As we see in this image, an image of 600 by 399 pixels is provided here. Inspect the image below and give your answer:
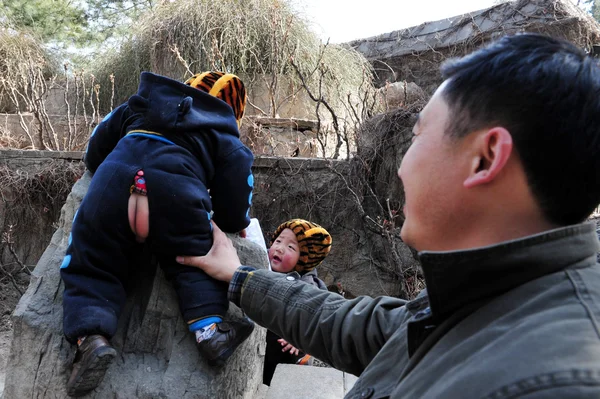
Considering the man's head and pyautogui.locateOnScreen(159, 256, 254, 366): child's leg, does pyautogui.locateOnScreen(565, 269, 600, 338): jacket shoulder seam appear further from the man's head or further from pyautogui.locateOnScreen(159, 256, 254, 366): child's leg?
pyautogui.locateOnScreen(159, 256, 254, 366): child's leg

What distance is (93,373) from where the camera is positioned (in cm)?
153

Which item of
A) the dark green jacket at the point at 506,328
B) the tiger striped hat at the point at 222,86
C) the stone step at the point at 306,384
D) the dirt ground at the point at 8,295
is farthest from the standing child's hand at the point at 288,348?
the dirt ground at the point at 8,295

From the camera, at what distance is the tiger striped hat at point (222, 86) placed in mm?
1948

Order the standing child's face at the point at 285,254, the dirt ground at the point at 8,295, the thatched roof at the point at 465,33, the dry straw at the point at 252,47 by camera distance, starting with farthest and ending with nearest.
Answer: the thatched roof at the point at 465,33
the dry straw at the point at 252,47
the dirt ground at the point at 8,295
the standing child's face at the point at 285,254

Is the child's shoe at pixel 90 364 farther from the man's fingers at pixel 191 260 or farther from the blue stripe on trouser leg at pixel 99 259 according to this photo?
the man's fingers at pixel 191 260

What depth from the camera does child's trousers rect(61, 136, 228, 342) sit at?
1.60 meters

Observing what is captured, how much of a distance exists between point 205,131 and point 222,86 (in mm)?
265

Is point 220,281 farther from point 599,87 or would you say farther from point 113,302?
point 599,87

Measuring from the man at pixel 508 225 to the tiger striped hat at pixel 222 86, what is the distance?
118 centimetres

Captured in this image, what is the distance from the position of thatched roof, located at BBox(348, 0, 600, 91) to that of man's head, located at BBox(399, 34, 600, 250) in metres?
4.84

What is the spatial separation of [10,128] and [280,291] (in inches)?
228

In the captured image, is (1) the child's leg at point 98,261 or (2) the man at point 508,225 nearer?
(2) the man at point 508,225

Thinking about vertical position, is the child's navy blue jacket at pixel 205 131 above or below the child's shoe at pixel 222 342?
above

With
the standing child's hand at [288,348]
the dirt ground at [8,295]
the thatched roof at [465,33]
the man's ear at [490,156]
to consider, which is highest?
the man's ear at [490,156]
